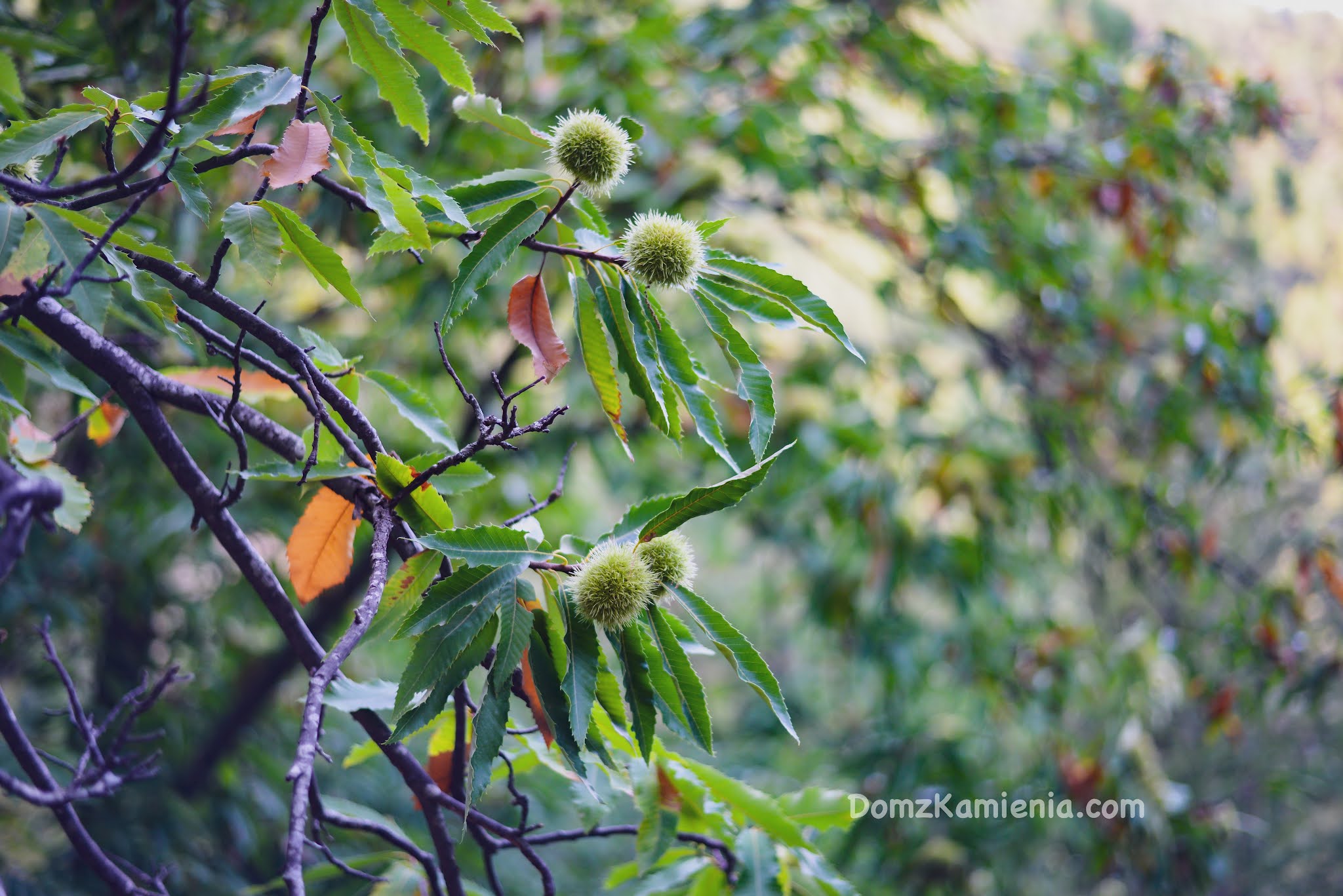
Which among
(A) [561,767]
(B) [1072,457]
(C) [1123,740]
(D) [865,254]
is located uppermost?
(D) [865,254]

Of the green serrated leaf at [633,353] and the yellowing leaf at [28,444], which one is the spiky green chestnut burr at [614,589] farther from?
the yellowing leaf at [28,444]

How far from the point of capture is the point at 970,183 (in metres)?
3.26

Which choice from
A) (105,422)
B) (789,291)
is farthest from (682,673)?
(105,422)

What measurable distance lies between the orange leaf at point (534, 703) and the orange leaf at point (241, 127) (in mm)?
598

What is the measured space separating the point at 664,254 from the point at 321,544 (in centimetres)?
50

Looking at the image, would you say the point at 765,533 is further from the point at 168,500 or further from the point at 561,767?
the point at 561,767

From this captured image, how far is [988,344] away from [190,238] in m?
2.71

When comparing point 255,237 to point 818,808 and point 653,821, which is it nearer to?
point 653,821

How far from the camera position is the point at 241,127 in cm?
92

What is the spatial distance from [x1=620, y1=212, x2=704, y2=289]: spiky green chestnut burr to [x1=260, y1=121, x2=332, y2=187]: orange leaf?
1.06 ft

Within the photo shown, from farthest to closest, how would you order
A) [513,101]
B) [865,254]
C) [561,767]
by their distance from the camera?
[865,254] → [513,101] → [561,767]

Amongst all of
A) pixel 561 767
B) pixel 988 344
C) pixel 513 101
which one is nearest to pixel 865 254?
pixel 988 344

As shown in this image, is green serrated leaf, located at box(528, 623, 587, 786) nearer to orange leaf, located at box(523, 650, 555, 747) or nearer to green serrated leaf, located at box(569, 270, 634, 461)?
orange leaf, located at box(523, 650, 555, 747)

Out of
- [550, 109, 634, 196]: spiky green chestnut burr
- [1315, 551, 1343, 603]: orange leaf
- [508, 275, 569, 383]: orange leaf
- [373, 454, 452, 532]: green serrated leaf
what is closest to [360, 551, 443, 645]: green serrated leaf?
[373, 454, 452, 532]: green serrated leaf
